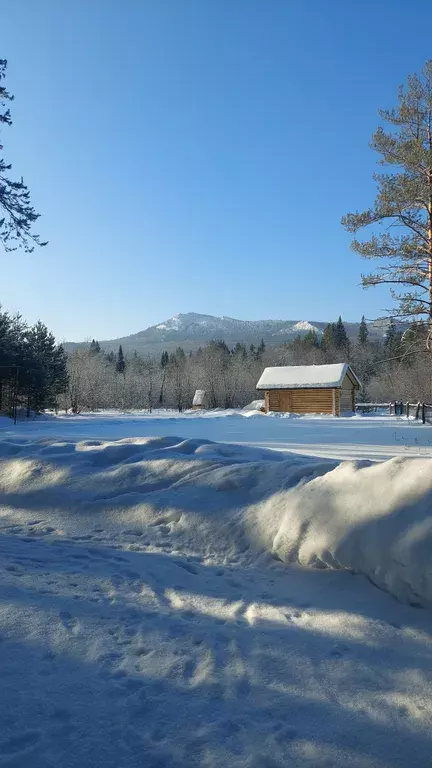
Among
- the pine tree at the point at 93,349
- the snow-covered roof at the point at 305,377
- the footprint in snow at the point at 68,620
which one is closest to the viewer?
the footprint in snow at the point at 68,620

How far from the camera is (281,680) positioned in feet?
8.01

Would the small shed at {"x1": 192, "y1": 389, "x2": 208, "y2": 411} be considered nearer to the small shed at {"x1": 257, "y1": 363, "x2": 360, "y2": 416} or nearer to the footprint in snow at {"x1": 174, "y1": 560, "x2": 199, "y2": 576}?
the small shed at {"x1": 257, "y1": 363, "x2": 360, "y2": 416}

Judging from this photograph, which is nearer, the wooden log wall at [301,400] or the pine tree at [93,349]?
the wooden log wall at [301,400]

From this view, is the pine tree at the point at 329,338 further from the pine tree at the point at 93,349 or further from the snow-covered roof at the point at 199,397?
the pine tree at the point at 93,349

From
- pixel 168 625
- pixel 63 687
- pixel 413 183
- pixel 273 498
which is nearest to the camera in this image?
pixel 63 687

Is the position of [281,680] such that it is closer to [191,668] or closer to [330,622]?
[191,668]

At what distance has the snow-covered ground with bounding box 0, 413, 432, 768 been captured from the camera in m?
2.04

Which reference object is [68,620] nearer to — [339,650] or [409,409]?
[339,650]

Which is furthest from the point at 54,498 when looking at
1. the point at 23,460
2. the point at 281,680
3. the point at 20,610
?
the point at 281,680

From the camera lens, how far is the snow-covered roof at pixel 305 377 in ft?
129

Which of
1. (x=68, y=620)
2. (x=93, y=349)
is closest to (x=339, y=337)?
(x=93, y=349)

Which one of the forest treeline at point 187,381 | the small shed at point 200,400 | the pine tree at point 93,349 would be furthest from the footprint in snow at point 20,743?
the pine tree at point 93,349

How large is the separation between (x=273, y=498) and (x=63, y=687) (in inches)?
105

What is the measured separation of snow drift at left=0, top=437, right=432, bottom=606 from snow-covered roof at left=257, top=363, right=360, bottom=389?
110ft
